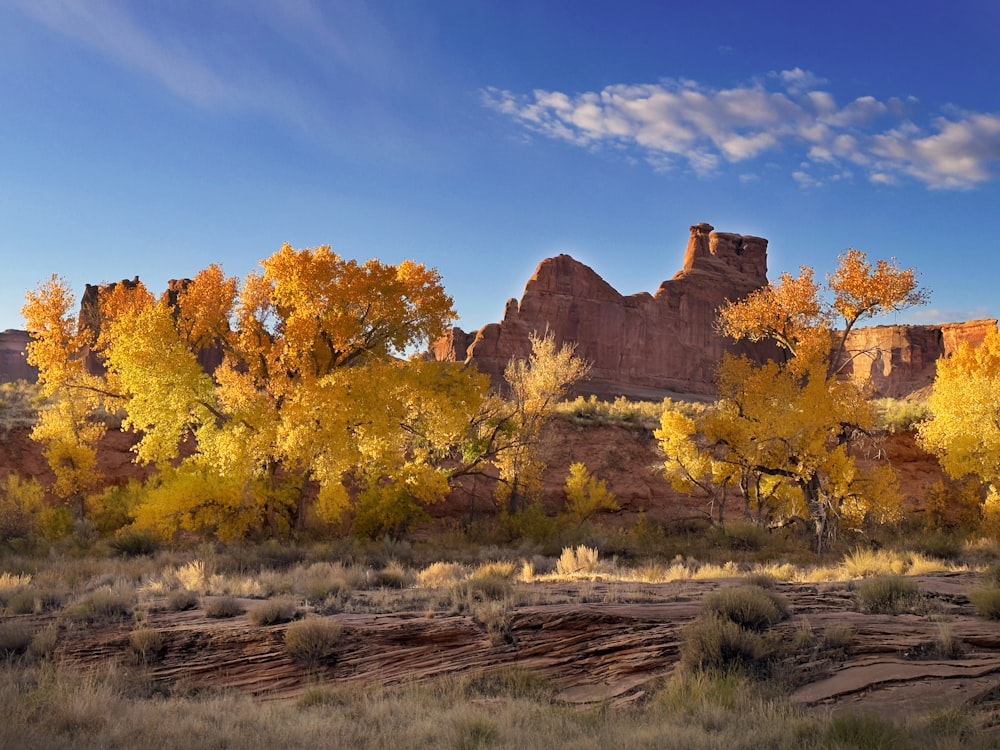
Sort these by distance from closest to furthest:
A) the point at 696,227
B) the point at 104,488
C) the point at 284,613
Answer: the point at 284,613
the point at 104,488
the point at 696,227

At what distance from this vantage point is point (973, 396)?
25234mm

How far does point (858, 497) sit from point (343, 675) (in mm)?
17952

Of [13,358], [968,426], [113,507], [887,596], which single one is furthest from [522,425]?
[13,358]

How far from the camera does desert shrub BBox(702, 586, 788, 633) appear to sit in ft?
28.9

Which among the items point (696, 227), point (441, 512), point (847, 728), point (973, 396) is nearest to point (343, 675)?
point (847, 728)

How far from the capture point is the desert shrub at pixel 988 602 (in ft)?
29.1

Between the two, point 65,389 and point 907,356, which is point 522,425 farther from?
point 907,356

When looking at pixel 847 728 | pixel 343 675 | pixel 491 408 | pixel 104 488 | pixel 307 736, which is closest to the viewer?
pixel 847 728

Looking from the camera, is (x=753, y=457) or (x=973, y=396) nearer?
(x=753, y=457)

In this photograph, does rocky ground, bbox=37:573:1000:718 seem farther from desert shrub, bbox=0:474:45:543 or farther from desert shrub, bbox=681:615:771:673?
desert shrub, bbox=0:474:45:543

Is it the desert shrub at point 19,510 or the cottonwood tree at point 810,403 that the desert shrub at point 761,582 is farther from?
the desert shrub at point 19,510

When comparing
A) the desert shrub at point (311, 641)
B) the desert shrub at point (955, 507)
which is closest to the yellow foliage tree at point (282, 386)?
the desert shrub at point (311, 641)

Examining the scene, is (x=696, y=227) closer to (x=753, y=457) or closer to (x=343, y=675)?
(x=753, y=457)

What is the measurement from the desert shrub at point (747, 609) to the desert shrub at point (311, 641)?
438 cm
